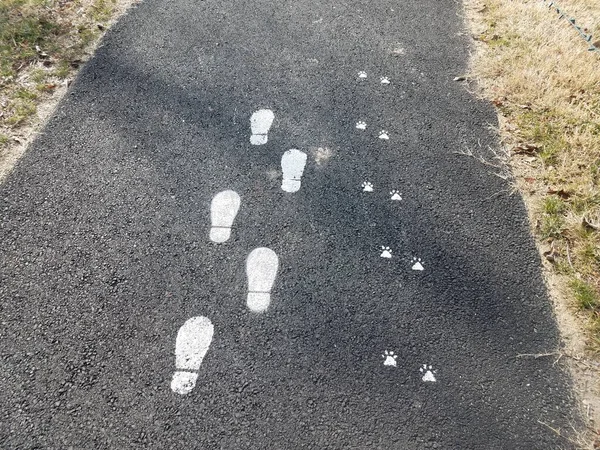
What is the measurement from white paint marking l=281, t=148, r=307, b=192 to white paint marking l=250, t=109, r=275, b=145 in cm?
21

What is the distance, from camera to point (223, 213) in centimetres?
243

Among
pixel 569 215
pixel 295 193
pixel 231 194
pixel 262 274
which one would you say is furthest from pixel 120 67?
pixel 569 215

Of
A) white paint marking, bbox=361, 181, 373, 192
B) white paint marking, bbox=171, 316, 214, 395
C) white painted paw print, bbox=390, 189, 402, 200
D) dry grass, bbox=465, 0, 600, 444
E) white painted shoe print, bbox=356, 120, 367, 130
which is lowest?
white paint marking, bbox=171, 316, 214, 395

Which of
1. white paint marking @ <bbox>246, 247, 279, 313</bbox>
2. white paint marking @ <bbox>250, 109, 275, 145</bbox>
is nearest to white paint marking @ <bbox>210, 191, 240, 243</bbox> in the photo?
white paint marking @ <bbox>246, 247, 279, 313</bbox>

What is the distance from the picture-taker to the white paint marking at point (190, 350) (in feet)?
5.90

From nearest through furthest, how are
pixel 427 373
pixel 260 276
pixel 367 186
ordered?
pixel 427 373, pixel 260 276, pixel 367 186

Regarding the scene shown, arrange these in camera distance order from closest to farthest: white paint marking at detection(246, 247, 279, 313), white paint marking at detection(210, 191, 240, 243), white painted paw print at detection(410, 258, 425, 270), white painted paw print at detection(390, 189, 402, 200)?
1. white paint marking at detection(246, 247, 279, 313)
2. white painted paw print at detection(410, 258, 425, 270)
3. white paint marking at detection(210, 191, 240, 243)
4. white painted paw print at detection(390, 189, 402, 200)

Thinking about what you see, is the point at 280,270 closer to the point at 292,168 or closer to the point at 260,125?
the point at 292,168

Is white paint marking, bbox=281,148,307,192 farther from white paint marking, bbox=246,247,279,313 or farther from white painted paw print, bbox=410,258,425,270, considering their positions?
white painted paw print, bbox=410,258,425,270

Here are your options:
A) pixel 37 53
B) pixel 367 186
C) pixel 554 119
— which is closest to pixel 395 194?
pixel 367 186

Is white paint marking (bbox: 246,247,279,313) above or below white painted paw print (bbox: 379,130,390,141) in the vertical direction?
below

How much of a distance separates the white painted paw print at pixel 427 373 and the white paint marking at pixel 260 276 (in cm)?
73

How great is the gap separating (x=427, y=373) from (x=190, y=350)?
997 mm

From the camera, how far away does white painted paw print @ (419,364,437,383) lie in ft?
5.96
